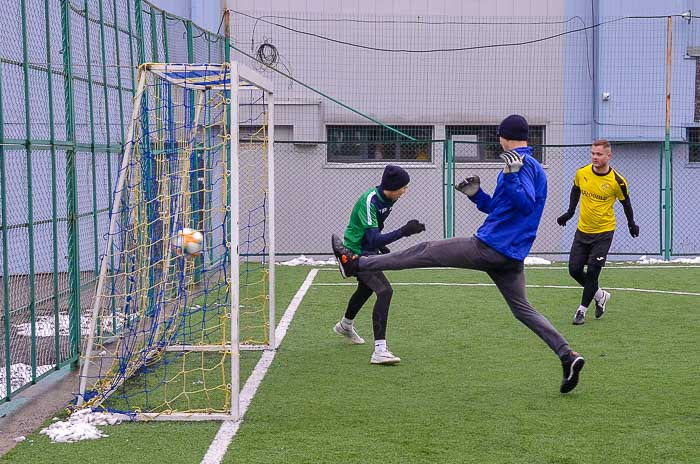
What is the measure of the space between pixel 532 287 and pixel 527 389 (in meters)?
6.67

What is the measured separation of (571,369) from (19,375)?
438cm

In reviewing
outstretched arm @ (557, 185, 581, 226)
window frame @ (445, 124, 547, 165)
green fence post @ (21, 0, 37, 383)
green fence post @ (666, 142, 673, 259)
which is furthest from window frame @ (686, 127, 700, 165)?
green fence post @ (21, 0, 37, 383)

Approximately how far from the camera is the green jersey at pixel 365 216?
342 inches

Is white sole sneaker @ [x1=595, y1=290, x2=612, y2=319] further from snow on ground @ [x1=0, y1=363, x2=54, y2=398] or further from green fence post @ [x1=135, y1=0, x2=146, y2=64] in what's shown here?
snow on ground @ [x1=0, y1=363, x2=54, y2=398]

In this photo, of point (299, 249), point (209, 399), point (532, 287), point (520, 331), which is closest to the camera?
point (209, 399)

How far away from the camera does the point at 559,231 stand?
21.1 metres

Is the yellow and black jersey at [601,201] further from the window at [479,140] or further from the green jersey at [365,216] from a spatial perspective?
the window at [479,140]

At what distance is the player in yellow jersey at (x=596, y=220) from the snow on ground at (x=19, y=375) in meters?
5.80

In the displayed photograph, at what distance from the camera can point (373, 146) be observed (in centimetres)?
2077

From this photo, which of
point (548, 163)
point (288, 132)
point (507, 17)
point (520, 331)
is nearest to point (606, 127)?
point (548, 163)

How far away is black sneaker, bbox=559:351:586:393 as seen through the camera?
24.7ft

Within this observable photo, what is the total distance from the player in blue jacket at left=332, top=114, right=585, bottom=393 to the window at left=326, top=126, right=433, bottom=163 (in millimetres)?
13028

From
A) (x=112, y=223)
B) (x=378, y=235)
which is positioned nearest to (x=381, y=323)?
(x=378, y=235)

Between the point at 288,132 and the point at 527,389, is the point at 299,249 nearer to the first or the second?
the point at 288,132
